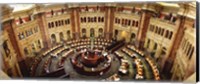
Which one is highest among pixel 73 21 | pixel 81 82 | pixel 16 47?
pixel 73 21

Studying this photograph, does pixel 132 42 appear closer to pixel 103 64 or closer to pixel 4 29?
pixel 103 64

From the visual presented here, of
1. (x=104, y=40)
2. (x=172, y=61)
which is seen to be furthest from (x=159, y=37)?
(x=104, y=40)

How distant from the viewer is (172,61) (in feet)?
16.1

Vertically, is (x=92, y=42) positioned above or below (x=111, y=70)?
above

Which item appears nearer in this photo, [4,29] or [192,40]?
[192,40]

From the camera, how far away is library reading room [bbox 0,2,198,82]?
16.0 ft

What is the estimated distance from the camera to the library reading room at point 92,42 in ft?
16.0

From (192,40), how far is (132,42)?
2.94 ft

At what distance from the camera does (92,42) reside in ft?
16.6

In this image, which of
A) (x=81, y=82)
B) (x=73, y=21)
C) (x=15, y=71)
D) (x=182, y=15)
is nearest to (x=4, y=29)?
(x=15, y=71)

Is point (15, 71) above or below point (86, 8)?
below

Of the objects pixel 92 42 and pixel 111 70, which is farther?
pixel 92 42

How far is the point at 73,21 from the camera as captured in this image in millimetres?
5094

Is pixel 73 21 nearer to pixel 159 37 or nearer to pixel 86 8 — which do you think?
pixel 86 8
